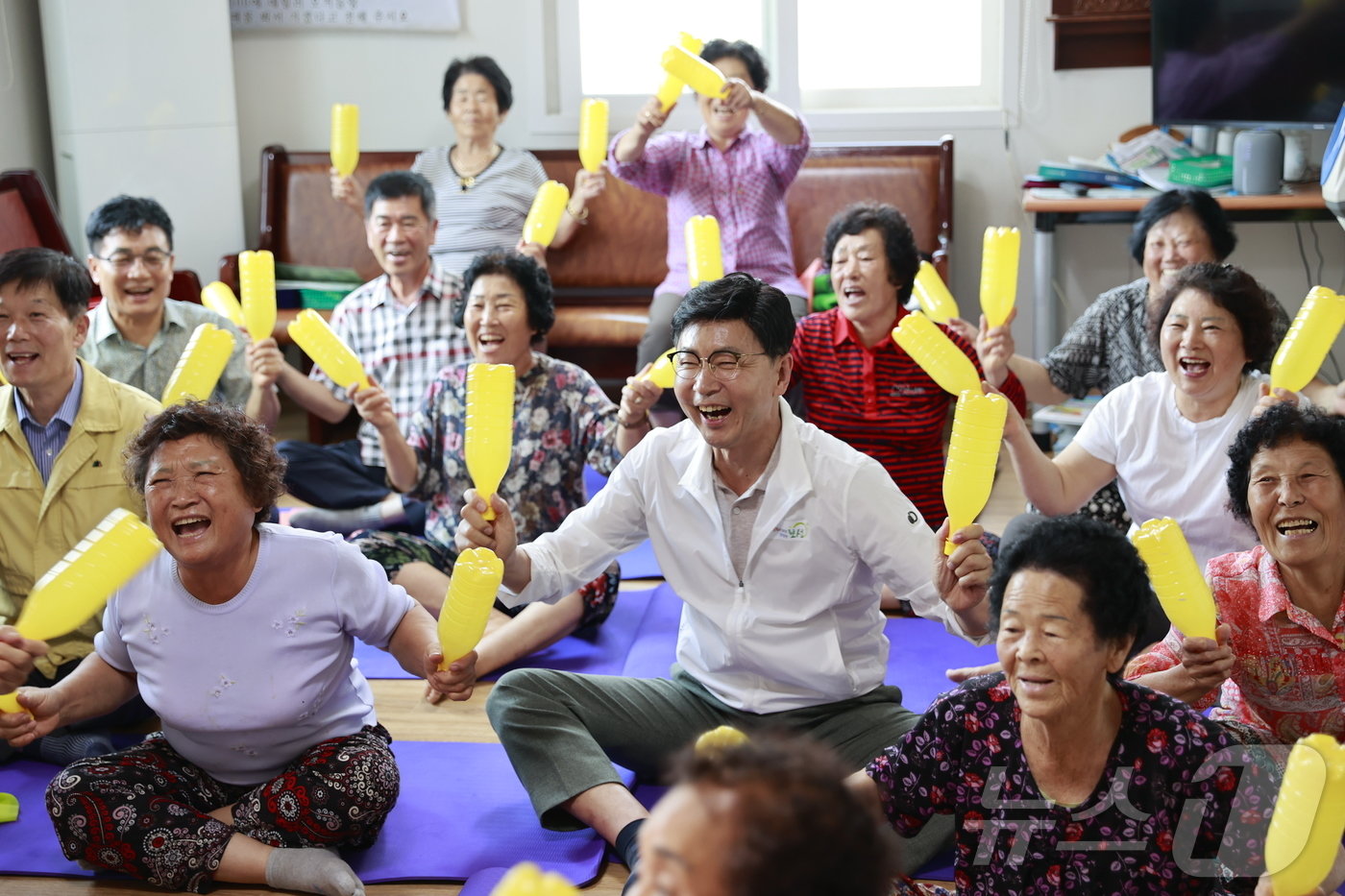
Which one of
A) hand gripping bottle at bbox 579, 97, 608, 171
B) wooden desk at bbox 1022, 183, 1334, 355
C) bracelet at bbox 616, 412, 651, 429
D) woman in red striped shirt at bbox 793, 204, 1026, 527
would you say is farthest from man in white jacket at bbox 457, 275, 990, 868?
wooden desk at bbox 1022, 183, 1334, 355

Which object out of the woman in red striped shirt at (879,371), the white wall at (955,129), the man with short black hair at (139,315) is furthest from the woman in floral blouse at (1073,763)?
the white wall at (955,129)

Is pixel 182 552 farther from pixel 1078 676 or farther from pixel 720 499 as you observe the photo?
pixel 1078 676

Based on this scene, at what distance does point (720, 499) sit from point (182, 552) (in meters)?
0.92

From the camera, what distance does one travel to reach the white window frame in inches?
228

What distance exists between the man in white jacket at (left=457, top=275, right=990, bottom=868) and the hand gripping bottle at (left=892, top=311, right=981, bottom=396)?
526 millimetres

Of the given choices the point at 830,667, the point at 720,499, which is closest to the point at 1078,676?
the point at 830,667

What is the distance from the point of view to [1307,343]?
2.81 m

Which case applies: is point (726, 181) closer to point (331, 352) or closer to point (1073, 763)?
point (331, 352)

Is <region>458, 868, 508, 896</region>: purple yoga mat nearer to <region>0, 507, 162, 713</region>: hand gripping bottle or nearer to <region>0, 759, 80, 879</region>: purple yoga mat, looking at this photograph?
<region>0, 759, 80, 879</region>: purple yoga mat

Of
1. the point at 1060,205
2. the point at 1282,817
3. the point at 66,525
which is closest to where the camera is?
the point at 1282,817

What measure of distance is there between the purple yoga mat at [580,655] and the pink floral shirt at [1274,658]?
136 cm

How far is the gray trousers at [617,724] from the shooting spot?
2.50 m

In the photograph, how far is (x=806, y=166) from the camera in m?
5.57

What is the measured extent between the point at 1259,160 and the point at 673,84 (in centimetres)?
210
